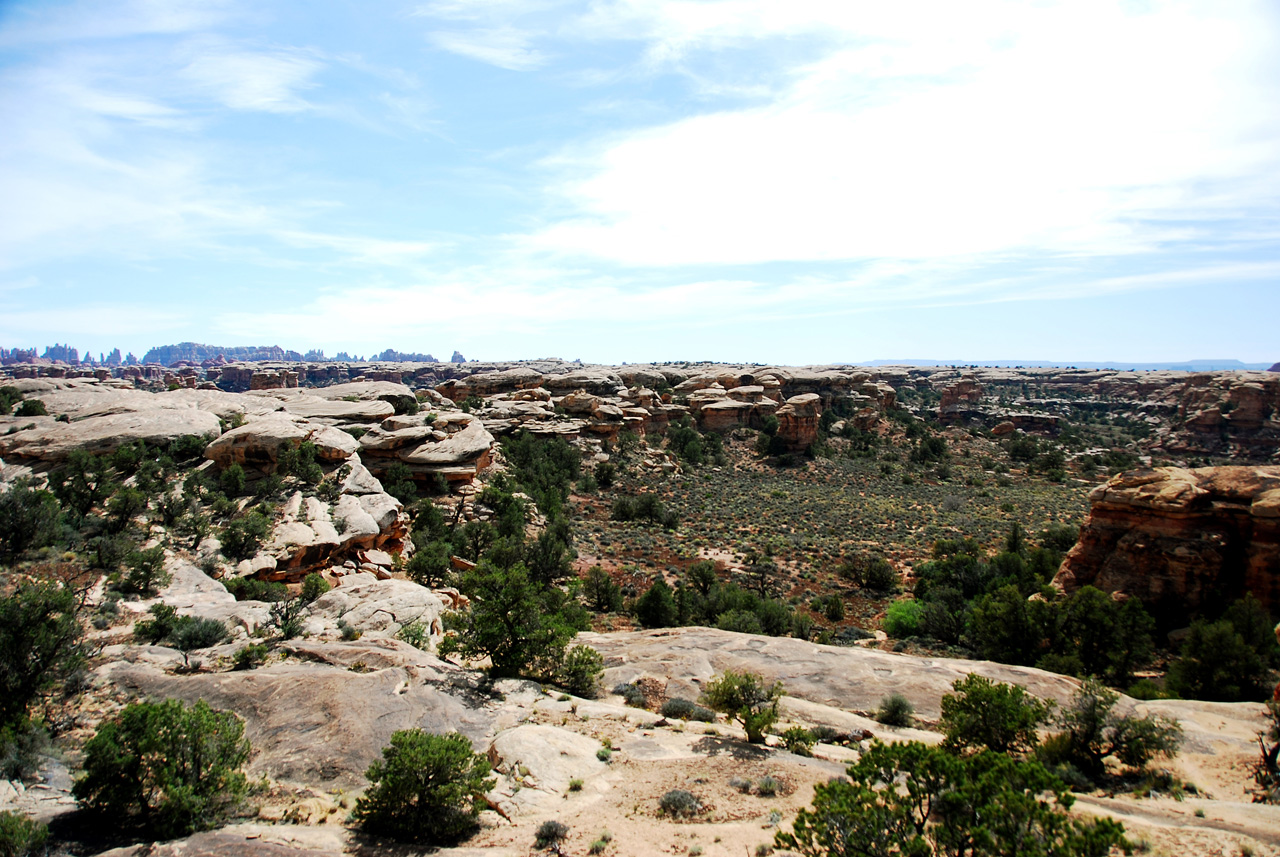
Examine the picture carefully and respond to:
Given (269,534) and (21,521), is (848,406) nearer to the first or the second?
(269,534)

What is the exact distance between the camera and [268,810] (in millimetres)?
8820

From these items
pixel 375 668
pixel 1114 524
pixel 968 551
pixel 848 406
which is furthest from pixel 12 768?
pixel 848 406

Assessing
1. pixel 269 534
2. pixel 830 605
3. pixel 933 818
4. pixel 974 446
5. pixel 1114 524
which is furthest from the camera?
pixel 974 446

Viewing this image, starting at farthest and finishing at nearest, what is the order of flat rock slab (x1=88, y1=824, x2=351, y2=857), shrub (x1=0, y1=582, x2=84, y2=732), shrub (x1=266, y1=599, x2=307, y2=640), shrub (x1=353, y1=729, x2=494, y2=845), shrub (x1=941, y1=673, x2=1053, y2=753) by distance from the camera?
shrub (x1=266, y1=599, x2=307, y2=640), shrub (x1=941, y1=673, x2=1053, y2=753), shrub (x1=0, y1=582, x2=84, y2=732), shrub (x1=353, y1=729, x2=494, y2=845), flat rock slab (x1=88, y1=824, x2=351, y2=857)

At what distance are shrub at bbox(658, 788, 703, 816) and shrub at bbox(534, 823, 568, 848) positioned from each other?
185 cm

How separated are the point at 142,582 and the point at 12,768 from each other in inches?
358

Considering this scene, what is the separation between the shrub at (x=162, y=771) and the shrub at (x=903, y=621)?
24.1 meters

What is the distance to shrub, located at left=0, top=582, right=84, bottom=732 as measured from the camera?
32.0ft

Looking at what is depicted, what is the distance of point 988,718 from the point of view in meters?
11.8

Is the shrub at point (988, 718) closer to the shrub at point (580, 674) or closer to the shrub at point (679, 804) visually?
the shrub at point (679, 804)

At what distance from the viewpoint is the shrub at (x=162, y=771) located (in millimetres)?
7711

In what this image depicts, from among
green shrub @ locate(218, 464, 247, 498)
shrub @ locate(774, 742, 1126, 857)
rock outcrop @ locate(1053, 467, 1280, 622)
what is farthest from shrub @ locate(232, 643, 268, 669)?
rock outcrop @ locate(1053, 467, 1280, 622)

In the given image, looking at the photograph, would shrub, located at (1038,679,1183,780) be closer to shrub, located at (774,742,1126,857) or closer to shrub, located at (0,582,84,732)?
shrub, located at (774,742,1126,857)

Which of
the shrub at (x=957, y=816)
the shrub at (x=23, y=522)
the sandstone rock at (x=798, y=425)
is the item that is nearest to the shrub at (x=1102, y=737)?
the shrub at (x=957, y=816)
